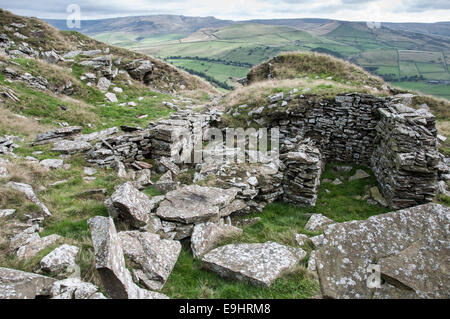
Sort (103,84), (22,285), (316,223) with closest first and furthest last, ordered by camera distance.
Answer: (22,285)
(316,223)
(103,84)

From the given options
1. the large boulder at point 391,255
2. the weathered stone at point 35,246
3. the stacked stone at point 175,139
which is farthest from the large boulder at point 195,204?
the stacked stone at point 175,139

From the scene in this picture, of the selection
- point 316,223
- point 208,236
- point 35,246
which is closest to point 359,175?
point 316,223

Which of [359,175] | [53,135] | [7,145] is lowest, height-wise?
[359,175]

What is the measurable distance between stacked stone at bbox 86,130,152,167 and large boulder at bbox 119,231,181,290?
24.0ft

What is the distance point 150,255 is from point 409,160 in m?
10.8

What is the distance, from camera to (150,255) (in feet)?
20.6

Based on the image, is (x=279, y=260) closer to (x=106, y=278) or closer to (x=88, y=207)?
(x=106, y=278)

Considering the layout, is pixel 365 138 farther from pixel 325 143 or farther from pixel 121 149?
pixel 121 149

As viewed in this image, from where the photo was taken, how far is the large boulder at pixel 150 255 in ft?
19.2

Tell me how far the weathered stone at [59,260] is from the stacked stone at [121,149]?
7.37 m

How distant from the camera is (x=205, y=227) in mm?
7836

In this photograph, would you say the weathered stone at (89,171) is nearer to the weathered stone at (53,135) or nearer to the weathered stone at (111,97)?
the weathered stone at (53,135)

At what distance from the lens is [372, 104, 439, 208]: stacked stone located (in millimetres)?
10688

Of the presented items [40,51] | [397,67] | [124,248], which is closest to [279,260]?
[124,248]
